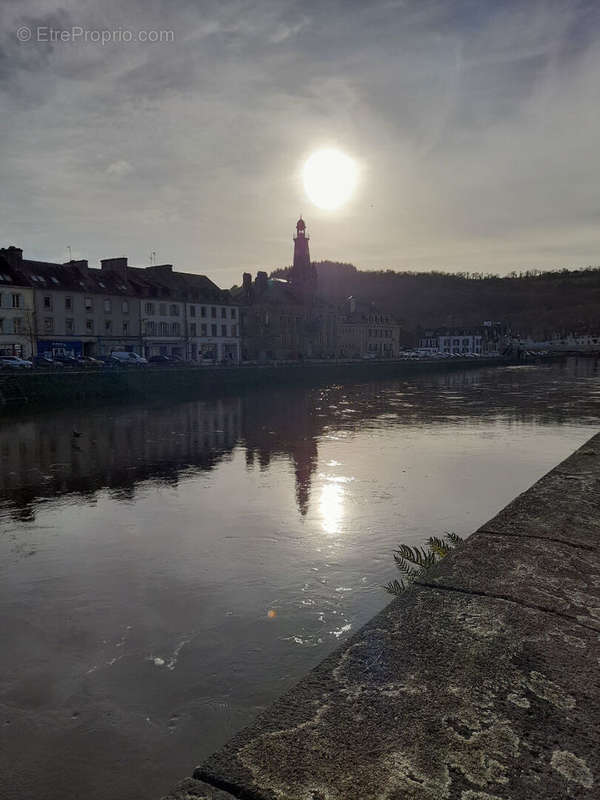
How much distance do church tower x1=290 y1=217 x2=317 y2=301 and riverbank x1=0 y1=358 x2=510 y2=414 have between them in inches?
1291

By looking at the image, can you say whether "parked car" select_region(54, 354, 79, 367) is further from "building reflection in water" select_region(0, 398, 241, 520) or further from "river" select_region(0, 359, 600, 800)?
"river" select_region(0, 359, 600, 800)

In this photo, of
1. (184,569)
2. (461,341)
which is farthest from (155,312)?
(461,341)

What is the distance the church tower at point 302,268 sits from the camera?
108844 millimetres

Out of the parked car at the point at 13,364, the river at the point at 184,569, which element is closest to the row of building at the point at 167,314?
the parked car at the point at 13,364

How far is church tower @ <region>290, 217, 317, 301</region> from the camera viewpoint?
10884 centimetres

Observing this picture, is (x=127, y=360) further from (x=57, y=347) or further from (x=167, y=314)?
(x=167, y=314)

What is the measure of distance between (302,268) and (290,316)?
47.5ft

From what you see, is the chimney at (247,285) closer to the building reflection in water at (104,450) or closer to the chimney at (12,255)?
the chimney at (12,255)

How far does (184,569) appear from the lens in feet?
34.2

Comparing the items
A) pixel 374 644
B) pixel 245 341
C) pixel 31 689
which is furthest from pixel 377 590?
pixel 245 341

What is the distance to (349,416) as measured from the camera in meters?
34.5

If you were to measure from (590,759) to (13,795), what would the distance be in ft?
17.1

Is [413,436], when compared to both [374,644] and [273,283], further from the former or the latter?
[273,283]

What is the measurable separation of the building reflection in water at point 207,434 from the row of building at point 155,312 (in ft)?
77.1
